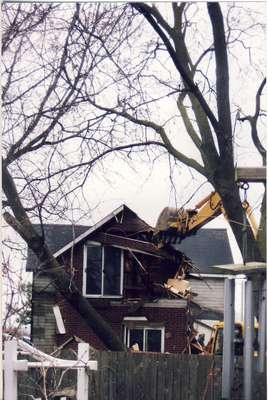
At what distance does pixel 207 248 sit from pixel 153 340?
1.30 ft

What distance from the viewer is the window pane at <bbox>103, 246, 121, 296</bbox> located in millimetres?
2586

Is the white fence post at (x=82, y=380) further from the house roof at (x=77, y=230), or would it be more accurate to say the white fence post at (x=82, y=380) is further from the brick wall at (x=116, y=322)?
the house roof at (x=77, y=230)

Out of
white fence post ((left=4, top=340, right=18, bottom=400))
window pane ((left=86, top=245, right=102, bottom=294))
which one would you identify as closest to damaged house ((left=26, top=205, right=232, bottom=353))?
window pane ((left=86, top=245, right=102, bottom=294))

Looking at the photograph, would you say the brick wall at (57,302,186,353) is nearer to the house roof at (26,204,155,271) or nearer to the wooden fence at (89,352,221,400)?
the wooden fence at (89,352,221,400)

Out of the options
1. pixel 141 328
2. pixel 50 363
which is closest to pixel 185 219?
pixel 141 328

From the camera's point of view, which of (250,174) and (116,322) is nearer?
(250,174)

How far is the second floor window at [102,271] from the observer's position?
2.59 m

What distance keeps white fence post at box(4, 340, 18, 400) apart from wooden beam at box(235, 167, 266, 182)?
0.98m

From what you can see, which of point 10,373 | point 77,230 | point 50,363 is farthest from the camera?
point 77,230

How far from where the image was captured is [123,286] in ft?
8.48

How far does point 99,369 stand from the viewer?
102 inches

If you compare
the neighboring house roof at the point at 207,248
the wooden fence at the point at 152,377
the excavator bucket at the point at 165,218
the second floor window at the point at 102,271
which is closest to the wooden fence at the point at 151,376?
the wooden fence at the point at 152,377

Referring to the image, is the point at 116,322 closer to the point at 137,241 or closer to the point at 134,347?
the point at 134,347

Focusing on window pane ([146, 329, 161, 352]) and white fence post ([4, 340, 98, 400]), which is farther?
window pane ([146, 329, 161, 352])
